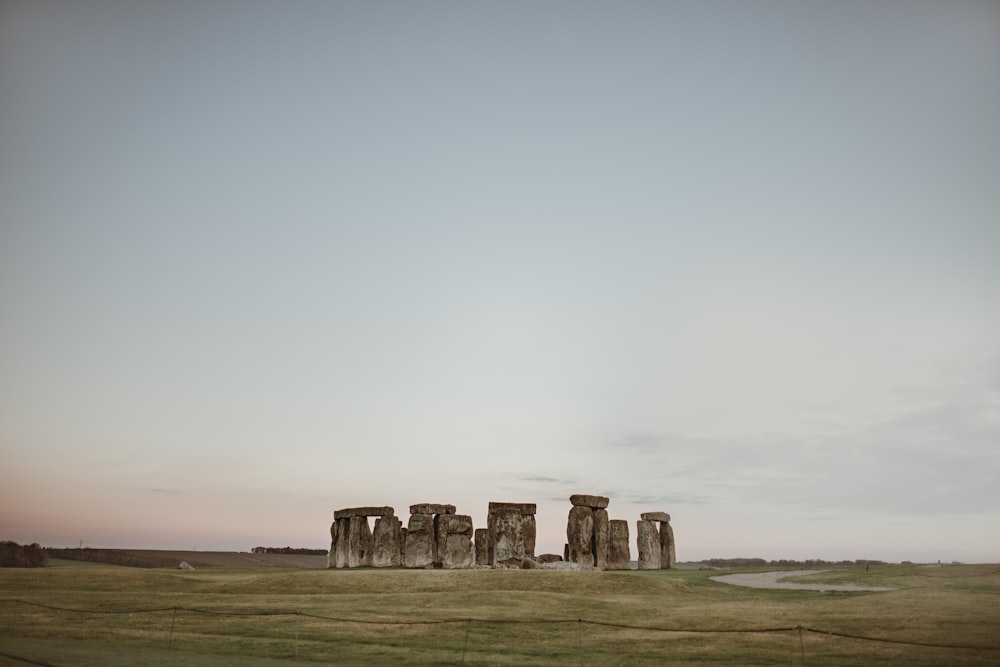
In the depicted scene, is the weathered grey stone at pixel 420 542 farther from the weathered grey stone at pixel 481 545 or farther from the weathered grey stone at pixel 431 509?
the weathered grey stone at pixel 481 545

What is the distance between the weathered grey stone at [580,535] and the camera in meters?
37.6

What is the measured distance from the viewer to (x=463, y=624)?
2056 centimetres

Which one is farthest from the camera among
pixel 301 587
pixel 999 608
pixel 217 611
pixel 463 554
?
pixel 463 554

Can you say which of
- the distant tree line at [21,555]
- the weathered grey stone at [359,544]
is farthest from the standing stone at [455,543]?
the distant tree line at [21,555]

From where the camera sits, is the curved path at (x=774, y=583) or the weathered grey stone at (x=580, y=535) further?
the weathered grey stone at (x=580, y=535)

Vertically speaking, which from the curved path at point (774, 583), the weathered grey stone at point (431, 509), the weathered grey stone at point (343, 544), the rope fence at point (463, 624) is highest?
the weathered grey stone at point (431, 509)

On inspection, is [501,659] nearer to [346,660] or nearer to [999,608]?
[346,660]

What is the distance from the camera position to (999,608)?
789 inches

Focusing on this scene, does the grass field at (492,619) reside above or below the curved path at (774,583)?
below

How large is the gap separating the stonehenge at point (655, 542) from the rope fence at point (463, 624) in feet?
67.3

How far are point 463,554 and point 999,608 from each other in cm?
2266

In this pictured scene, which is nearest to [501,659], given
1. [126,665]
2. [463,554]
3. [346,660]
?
[346,660]

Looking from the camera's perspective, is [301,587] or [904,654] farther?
[301,587]

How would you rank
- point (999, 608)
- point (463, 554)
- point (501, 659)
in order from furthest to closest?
point (463, 554)
point (999, 608)
point (501, 659)
